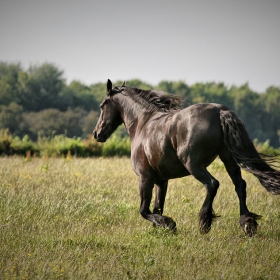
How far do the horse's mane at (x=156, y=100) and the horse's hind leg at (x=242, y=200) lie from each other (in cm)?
143

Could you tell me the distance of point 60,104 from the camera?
164 ft

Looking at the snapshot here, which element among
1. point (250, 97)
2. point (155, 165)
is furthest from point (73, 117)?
point (155, 165)

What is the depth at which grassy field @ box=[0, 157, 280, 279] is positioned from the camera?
4832 mm

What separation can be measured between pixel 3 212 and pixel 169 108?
3.14 meters

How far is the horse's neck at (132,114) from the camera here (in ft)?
24.2

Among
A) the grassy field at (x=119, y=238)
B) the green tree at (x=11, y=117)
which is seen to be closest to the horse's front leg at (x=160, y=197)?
the grassy field at (x=119, y=238)

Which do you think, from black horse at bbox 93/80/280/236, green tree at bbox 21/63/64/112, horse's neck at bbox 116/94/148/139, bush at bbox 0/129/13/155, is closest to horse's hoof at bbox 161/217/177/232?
black horse at bbox 93/80/280/236

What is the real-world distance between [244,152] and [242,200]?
676 mm

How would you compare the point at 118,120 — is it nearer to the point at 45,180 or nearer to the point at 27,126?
the point at 45,180

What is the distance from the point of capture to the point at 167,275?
4.75 meters

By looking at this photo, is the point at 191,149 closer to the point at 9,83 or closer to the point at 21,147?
the point at 21,147

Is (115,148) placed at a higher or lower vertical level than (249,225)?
lower

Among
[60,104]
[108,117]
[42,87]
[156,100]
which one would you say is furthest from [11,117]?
[156,100]

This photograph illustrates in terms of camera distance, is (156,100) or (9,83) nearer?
(156,100)
